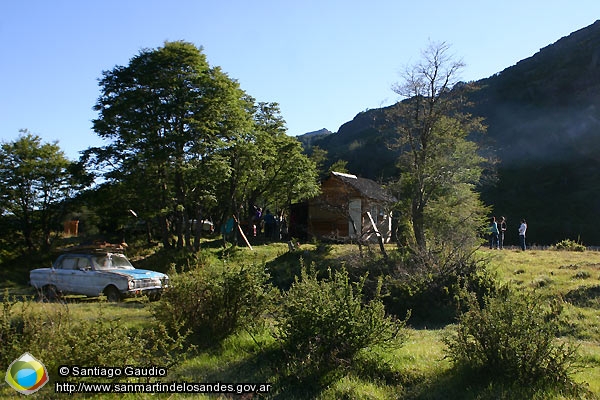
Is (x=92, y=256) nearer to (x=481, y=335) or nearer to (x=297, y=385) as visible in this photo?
(x=297, y=385)

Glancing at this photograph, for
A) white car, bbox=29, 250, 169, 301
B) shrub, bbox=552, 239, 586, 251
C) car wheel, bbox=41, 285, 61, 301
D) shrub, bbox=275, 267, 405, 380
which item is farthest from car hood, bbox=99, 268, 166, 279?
shrub, bbox=552, 239, 586, 251

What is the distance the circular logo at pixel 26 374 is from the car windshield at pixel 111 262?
27.3ft

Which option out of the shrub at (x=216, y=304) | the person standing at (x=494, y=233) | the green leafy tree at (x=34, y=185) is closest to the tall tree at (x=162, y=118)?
the green leafy tree at (x=34, y=185)

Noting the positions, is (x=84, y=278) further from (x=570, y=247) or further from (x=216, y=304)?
(x=570, y=247)

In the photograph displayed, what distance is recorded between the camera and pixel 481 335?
598 cm

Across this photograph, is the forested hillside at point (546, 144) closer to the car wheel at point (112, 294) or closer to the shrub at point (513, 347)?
the car wheel at point (112, 294)

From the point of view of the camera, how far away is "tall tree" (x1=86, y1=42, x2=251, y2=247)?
62.8 feet

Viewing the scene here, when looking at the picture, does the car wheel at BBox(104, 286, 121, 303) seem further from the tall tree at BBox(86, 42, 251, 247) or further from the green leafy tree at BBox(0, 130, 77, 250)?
the green leafy tree at BBox(0, 130, 77, 250)

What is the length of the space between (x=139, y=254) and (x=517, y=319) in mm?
20247

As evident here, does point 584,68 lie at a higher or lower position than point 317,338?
higher

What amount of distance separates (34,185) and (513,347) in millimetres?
23168

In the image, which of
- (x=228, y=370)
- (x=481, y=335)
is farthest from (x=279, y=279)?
(x=481, y=335)

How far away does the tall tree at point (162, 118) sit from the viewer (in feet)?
62.8

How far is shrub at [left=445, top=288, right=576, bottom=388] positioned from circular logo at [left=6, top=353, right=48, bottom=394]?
5.20 meters
